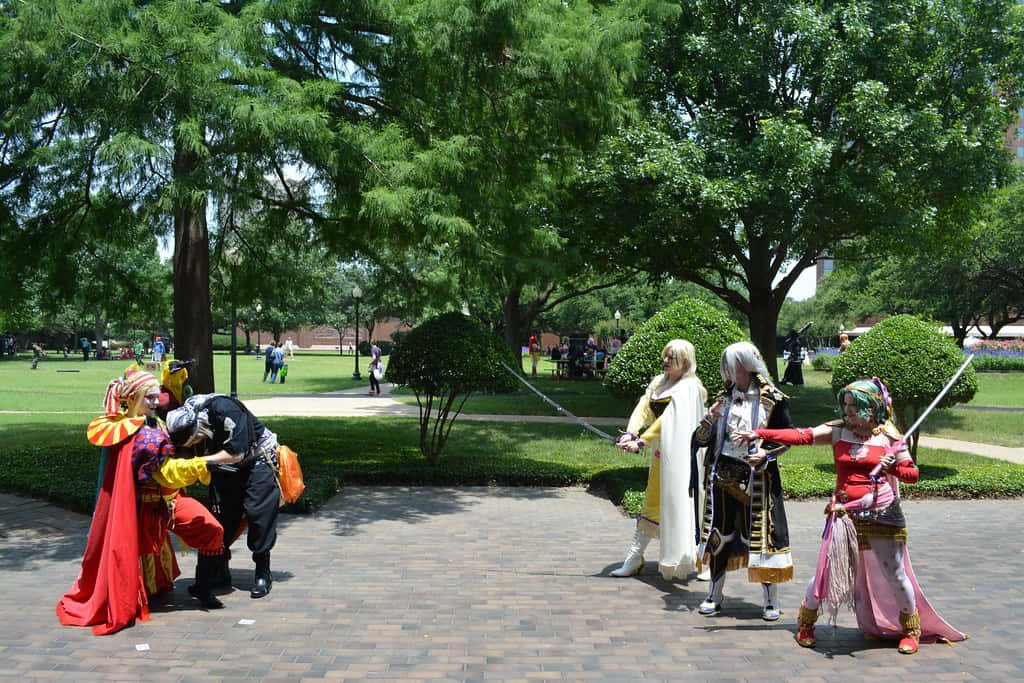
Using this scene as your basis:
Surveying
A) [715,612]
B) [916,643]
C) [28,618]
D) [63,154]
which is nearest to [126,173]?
[63,154]

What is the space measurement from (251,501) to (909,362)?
7.78m

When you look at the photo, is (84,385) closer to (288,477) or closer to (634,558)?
(288,477)

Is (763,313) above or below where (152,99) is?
below

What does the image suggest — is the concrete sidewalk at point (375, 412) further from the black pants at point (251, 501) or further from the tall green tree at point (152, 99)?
the black pants at point (251, 501)

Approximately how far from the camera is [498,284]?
10.0m

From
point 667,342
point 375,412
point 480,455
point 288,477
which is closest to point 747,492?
point 288,477

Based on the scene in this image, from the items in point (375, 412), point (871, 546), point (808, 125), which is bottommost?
point (375, 412)

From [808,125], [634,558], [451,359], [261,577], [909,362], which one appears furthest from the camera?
[808,125]

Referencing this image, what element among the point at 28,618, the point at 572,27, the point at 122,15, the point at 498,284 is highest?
the point at 572,27

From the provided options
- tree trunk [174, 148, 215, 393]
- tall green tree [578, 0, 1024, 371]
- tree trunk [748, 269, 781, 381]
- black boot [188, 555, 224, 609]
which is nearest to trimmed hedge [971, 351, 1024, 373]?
tree trunk [748, 269, 781, 381]

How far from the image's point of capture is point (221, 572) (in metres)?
5.65

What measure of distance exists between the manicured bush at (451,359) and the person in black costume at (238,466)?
409cm

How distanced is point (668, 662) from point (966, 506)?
20.5 feet

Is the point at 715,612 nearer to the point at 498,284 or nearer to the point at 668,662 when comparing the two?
the point at 668,662
